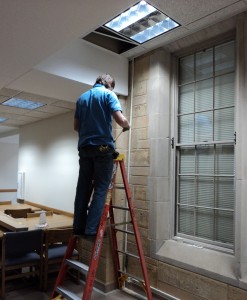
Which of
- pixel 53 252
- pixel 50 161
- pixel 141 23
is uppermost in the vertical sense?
pixel 141 23

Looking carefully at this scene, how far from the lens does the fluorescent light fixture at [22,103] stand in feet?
15.0

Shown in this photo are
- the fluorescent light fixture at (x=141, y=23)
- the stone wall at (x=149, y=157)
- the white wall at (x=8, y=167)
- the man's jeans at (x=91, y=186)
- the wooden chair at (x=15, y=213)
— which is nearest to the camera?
the man's jeans at (x=91, y=186)

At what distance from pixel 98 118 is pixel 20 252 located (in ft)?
7.10

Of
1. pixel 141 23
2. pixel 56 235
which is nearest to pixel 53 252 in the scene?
pixel 56 235

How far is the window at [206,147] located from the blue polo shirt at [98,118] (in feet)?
3.96

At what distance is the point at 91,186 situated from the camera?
93.6 inches

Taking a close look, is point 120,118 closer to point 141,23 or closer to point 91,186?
point 91,186

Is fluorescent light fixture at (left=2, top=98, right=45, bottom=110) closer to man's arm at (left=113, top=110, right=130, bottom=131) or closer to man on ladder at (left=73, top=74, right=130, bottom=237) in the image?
man on ladder at (left=73, top=74, right=130, bottom=237)

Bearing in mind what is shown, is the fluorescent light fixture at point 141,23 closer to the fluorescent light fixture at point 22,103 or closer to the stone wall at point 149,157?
the stone wall at point 149,157

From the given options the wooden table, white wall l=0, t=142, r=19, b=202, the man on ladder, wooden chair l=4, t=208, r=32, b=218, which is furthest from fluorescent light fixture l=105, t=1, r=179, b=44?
white wall l=0, t=142, r=19, b=202

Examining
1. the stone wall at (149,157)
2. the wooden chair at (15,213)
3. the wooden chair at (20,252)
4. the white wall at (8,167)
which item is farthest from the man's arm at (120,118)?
the white wall at (8,167)

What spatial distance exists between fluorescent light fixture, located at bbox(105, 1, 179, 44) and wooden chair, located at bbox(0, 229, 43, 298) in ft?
8.58

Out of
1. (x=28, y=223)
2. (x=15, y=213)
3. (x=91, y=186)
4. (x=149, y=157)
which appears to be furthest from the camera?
(x=15, y=213)

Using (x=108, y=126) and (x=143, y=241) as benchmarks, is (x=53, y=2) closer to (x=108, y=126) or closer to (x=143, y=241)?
(x=108, y=126)
